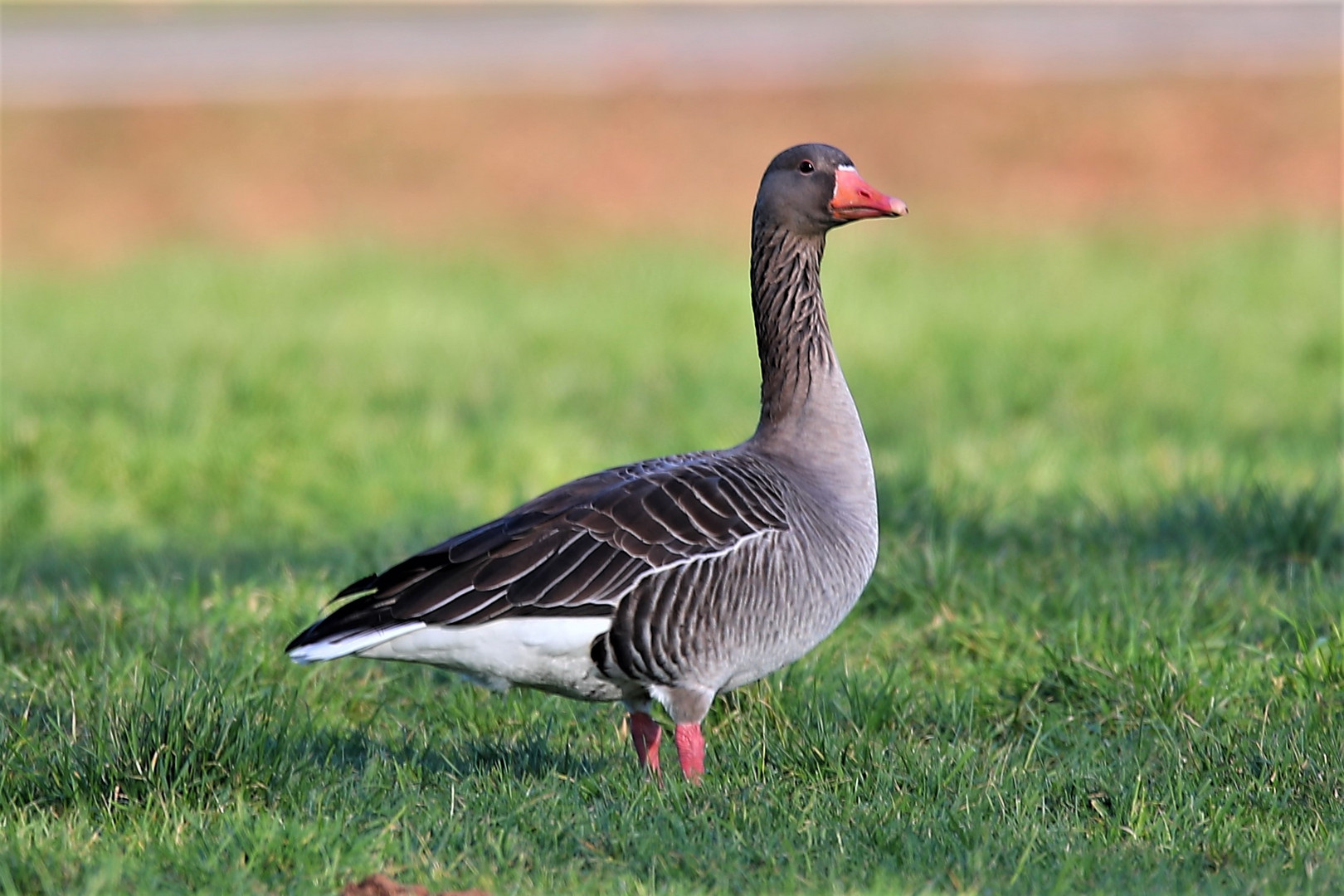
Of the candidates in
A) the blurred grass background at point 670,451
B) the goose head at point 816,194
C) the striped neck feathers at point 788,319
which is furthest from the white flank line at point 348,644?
the goose head at point 816,194

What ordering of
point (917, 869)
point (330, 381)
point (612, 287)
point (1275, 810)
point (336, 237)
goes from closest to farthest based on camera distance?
point (917, 869), point (1275, 810), point (330, 381), point (612, 287), point (336, 237)

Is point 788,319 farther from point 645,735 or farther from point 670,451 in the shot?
point 670,451

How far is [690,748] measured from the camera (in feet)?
14.7

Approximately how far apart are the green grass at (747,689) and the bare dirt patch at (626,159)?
145 inches

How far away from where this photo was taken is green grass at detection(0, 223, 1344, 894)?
388 cm

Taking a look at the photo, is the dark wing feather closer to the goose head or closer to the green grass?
the green grass

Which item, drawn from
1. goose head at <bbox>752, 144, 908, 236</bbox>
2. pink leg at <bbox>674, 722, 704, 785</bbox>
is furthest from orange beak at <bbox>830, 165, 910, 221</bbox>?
pink leg at <bbox>674, 722, 704, 785</bbox>

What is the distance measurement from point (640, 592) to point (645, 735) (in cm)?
52

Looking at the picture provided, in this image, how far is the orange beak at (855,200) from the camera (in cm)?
499

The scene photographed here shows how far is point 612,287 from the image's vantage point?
13336 millimetres

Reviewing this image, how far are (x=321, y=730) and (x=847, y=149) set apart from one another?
44.7 ft

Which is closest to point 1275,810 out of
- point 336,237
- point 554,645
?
point 554,645

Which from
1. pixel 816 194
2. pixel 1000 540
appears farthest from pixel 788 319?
pixel 1000 540

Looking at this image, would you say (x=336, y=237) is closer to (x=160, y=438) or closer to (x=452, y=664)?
(x=160, y=438)
